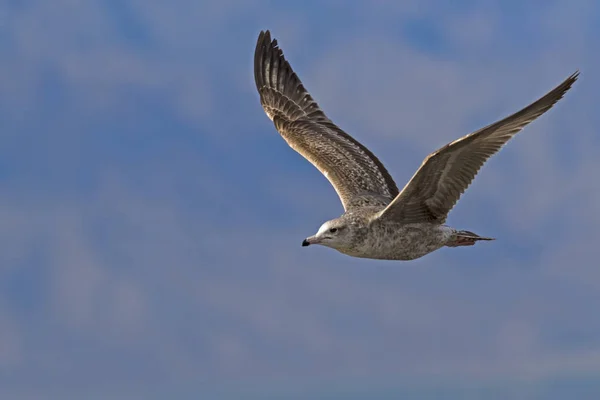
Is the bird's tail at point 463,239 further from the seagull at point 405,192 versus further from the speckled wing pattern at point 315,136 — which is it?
the speckled wing pattern at point 315,136

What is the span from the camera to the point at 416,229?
1288 centimetres

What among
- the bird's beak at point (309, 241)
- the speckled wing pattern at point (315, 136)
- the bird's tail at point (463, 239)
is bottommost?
the bird's beak at point (309, 241)

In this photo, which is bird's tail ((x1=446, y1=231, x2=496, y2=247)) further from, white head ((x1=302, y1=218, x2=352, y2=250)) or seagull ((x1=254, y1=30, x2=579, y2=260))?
white head ((x1=302, y1=218, x2=352, y2=250))

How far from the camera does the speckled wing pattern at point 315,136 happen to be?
15.0 metres

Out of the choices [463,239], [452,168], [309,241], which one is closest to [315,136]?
[463,239]

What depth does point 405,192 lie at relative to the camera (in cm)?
1222

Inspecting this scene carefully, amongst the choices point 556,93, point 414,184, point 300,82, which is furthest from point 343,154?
point 556,93

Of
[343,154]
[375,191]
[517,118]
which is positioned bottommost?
[517,118]

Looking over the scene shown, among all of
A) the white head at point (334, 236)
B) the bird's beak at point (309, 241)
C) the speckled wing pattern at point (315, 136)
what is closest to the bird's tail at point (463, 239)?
the speckled wing pattern at point (315, 136)

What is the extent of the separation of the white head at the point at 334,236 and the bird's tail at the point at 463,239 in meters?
1.77

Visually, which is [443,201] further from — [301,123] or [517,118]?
[301,123]

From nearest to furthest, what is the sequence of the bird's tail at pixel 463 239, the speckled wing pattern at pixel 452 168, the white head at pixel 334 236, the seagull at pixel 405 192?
the speckled wing pattern at pixel 452 168 → the seagull at pixel 405 192 → the white head at pixel 334 236 → the bird's tail at pixel 463 239

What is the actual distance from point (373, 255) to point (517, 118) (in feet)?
9.02

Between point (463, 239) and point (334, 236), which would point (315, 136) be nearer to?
point (463, 239)
